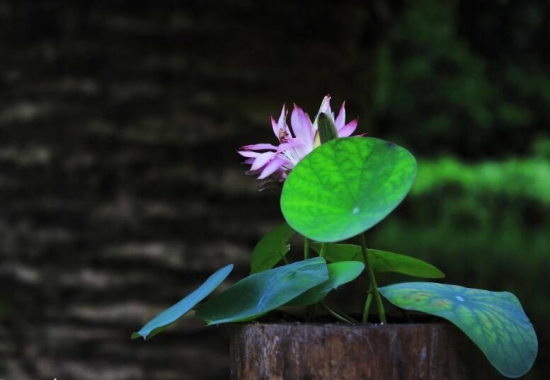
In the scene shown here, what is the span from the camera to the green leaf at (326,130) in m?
0.77

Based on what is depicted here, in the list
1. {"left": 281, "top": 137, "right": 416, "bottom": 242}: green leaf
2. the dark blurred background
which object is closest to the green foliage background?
the dark blurred background

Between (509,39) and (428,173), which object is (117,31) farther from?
(428,173)

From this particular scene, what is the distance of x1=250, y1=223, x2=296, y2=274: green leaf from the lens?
86 centimetres

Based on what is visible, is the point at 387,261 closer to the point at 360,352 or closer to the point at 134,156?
the point at 360,352

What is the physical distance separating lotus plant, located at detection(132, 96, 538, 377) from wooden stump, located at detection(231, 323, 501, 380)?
0.02 m

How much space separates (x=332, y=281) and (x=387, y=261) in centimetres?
12

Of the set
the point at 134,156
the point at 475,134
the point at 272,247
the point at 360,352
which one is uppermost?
the point at 475,134

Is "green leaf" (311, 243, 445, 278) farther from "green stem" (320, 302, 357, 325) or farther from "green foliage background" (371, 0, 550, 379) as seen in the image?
"green foliage background" (371, 0, 550, 379)

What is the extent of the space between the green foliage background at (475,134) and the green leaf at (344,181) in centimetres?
203

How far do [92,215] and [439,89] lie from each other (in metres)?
7.00

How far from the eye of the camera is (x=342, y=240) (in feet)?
2.28

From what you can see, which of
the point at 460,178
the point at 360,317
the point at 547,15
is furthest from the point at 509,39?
the point at 360,317

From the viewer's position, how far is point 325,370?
692 millimetres

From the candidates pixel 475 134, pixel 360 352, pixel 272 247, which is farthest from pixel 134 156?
pixel 475 134
